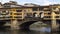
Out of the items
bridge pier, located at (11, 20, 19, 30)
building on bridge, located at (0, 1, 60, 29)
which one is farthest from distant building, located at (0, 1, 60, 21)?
bridge pier, located at (11, 20, 19, 30)

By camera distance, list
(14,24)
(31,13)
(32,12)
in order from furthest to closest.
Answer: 1. (14,24)
2. (31,13)
3. (32,12)

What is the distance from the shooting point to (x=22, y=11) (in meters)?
38.0

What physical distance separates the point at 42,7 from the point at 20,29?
509 centimetres

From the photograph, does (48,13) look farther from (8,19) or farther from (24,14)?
(8,19)

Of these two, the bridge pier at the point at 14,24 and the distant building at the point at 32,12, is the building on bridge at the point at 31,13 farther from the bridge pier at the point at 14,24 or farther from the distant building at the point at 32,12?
the bridge pier at the point at 14,24

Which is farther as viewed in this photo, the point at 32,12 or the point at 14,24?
the point at 14,24

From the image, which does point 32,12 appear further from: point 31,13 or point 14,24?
point 14,24

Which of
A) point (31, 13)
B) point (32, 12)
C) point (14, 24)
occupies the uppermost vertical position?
point (32, 12)

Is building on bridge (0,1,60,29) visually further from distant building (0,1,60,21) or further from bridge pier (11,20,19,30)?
bridge pier (11,20,19,30)

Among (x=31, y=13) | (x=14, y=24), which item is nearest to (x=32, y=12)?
(x=31, y=13)

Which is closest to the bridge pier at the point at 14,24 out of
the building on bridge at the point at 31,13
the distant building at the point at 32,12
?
the building on bridge at the point at 31,13

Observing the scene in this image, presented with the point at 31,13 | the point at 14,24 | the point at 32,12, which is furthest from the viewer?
the point at 14,24

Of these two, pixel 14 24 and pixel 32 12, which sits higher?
pixel 32 12

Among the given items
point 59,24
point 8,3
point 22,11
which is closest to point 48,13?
point 59,24
